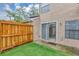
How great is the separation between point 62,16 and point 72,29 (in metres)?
0.21

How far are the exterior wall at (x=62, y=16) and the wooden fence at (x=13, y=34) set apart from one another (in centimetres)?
30

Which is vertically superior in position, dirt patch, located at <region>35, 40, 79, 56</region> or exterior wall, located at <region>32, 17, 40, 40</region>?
exterior wall, located at <region>32, 17, 40, 40</region>

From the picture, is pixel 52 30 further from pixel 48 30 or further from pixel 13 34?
pixel 13 34

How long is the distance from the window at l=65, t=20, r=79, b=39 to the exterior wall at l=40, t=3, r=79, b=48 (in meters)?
0.04

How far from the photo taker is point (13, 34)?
2.33m

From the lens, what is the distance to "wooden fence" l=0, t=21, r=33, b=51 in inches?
90.1

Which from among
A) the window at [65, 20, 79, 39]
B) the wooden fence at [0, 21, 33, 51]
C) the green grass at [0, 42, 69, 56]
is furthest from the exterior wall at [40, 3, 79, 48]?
the wooden fence at [0, 21, 33, 51]

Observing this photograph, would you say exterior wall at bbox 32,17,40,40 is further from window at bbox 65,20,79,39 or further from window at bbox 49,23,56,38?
window at bbox 65,20,79,39

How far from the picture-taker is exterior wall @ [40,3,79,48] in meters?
2.25

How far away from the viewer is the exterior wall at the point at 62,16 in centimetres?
225

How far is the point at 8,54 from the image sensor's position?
7.57 feet

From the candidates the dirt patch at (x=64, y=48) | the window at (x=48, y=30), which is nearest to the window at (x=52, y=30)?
the window at (x=48, y=30)

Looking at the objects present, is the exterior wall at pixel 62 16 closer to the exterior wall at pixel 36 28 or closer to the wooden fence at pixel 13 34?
the exterior wall at pixel 36 28

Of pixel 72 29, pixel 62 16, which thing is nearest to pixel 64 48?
pixel 72 29
